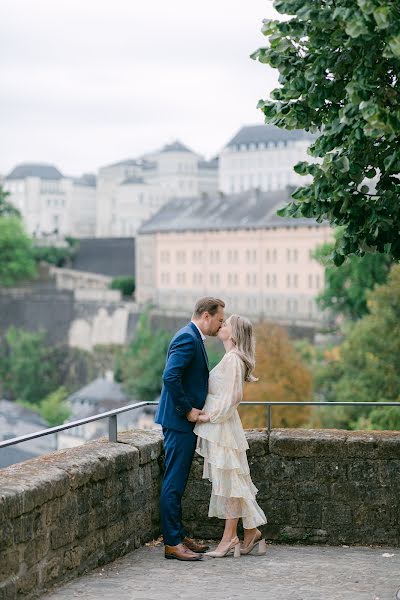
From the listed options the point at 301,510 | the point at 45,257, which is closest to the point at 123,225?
the point at 45,257

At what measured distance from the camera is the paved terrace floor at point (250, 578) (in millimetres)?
5969

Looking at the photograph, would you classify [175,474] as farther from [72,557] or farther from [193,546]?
[72,557]

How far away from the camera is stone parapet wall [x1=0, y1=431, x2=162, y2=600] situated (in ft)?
18.6

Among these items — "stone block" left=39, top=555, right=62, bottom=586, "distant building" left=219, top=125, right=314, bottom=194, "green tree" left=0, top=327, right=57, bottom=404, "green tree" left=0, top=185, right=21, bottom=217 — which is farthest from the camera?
"distant building" left=219, top=125, right=314, bottom=194

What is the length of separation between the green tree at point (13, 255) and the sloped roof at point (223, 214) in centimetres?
989

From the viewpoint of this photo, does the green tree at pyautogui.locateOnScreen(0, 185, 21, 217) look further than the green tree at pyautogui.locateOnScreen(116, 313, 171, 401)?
Yes

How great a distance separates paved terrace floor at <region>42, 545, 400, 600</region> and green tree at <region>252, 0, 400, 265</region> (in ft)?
4.92

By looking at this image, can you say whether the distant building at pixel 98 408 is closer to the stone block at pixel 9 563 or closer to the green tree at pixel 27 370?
the green tree at pixel 27 370

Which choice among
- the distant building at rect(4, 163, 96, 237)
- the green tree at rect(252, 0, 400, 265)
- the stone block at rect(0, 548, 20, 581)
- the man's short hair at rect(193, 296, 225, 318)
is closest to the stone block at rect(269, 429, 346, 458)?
the man's short hair at rect(193, 296, 225, 318)

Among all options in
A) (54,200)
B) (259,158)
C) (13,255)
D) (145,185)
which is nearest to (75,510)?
(13,255)

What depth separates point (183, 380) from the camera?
6844mm

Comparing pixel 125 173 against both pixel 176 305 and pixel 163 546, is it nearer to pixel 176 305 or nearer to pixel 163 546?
pixel 176 305

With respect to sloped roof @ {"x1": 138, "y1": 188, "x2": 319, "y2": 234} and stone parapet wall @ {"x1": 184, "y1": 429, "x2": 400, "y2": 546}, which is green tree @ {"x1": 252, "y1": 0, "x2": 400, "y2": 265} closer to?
stone parapet wall @ {"x1": 184, "y1": 429, "x2": 400, "y2": 546}

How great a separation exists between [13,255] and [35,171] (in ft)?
182
